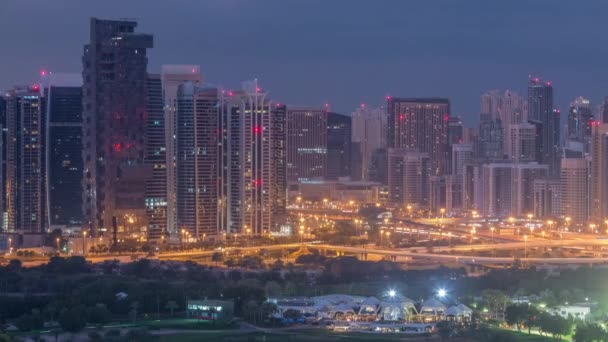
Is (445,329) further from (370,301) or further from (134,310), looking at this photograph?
(134,310)

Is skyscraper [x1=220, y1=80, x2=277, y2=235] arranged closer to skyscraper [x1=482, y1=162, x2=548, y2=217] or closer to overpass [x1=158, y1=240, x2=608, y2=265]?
overpass [x1=158, y1=240, x2=608, y2=265]

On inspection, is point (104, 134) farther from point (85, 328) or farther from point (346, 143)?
point (346, 143)

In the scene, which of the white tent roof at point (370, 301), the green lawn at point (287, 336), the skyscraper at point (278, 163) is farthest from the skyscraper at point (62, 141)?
the green lawn at point (287, 336)

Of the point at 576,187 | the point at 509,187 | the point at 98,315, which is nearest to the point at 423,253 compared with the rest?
the point at 576,187

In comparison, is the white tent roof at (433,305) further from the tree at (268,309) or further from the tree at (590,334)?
the tree at (590,334)

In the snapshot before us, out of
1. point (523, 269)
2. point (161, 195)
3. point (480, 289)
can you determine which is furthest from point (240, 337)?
point (161, 195)

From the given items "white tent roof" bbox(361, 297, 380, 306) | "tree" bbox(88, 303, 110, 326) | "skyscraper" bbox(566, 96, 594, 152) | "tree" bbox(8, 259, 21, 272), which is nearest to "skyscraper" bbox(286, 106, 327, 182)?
"skyscraper" bbox(566, 96, 594, 152)

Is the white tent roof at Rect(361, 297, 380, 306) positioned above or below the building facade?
below
